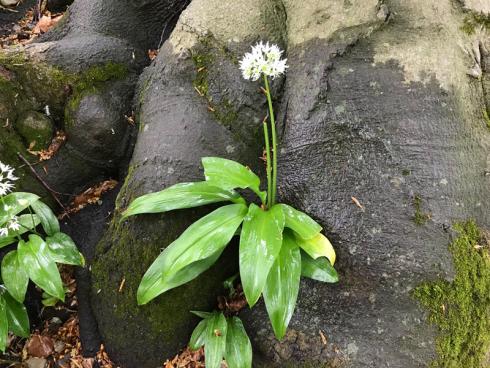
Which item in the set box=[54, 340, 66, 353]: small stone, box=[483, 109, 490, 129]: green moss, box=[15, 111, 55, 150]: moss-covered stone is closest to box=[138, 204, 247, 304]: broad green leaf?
box=[54, 340, 66, 353]: small stone

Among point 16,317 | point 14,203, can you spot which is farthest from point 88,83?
point 16,317

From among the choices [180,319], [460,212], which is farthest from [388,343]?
[180,319]

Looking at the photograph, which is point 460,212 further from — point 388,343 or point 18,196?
point 18,196

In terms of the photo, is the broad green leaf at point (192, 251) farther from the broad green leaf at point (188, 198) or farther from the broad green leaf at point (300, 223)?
the broad green leaf at point (300, 223)

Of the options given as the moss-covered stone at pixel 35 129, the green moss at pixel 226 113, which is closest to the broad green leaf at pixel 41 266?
the moss-covered stone at pixel 35 129

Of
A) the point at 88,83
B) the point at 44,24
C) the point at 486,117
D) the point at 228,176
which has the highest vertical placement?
the point at 44,24

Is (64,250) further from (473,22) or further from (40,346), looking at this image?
(473,22)
